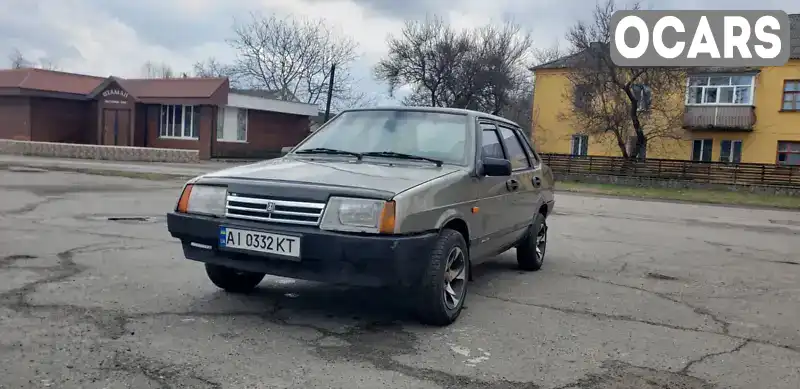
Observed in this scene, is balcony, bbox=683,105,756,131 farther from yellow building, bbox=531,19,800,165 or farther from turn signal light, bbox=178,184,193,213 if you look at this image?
turn signal light, bbox=178,184,193,213

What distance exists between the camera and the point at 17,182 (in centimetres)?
1541

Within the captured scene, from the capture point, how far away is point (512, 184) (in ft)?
20.5

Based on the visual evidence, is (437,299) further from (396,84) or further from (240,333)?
(396,84)

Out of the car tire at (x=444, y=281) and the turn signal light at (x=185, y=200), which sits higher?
the turn signal light at (x=185, y=200)

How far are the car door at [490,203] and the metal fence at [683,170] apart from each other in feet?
75.1

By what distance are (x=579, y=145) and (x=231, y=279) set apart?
37631mm

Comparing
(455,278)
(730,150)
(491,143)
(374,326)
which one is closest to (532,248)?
(491,143)

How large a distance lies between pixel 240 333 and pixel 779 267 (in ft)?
23.9

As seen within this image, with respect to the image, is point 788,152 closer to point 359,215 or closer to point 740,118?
point 740,118

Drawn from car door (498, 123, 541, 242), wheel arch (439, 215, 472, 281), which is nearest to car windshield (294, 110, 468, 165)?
wheel arch (439, 215, 472, 281)

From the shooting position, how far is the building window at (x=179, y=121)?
1371 inches

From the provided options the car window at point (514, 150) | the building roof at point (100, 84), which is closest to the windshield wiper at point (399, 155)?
the car window at point (514, 150)

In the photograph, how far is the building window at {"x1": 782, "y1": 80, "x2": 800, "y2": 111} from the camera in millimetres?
34531

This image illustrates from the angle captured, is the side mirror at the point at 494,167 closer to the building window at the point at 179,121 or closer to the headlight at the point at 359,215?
the headlight at the point at 359,215
